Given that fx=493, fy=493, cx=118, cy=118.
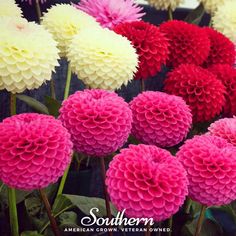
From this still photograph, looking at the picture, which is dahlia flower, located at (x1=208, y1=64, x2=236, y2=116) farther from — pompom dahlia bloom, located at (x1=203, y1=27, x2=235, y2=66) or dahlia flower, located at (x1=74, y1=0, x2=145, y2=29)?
dahlia flower, located at (x1=74, y1=0, x2=145, y2=29)

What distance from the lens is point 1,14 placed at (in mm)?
550

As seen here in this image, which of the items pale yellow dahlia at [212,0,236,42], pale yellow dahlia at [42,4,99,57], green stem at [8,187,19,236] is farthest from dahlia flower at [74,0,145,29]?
green stem at [8,187,19,236]

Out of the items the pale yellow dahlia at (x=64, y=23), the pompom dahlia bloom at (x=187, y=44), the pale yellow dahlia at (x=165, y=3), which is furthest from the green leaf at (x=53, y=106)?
the pale yellow dahlia at (x=165, y=3)

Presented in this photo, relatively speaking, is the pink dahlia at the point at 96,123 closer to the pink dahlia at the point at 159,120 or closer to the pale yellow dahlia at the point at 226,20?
the pink dahlia at the point at 159,120

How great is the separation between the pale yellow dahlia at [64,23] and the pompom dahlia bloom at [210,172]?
0.24m

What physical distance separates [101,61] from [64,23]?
105 millimetres

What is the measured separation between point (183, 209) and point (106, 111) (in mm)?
202

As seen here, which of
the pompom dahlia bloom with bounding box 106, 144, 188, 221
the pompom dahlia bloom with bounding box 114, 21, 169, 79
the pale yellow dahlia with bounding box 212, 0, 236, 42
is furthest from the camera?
the pale yellow dahlia with bounding box 212, 0, 236, 42

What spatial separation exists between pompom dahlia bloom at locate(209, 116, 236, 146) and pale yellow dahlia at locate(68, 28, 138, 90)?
10cm

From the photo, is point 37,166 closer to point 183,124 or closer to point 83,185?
point 183,124

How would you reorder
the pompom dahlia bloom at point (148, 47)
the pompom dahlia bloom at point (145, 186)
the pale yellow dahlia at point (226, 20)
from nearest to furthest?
the pompom dahlia bloom at point (145, 186) → the pompom dahlia bloom at point (148, 47) → the pale yellow dahlia at point (226, 20)

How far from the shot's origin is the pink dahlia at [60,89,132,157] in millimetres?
401

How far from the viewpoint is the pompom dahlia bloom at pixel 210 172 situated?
0.38 meters

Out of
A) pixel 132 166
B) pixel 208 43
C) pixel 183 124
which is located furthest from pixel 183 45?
pixel 132 166
